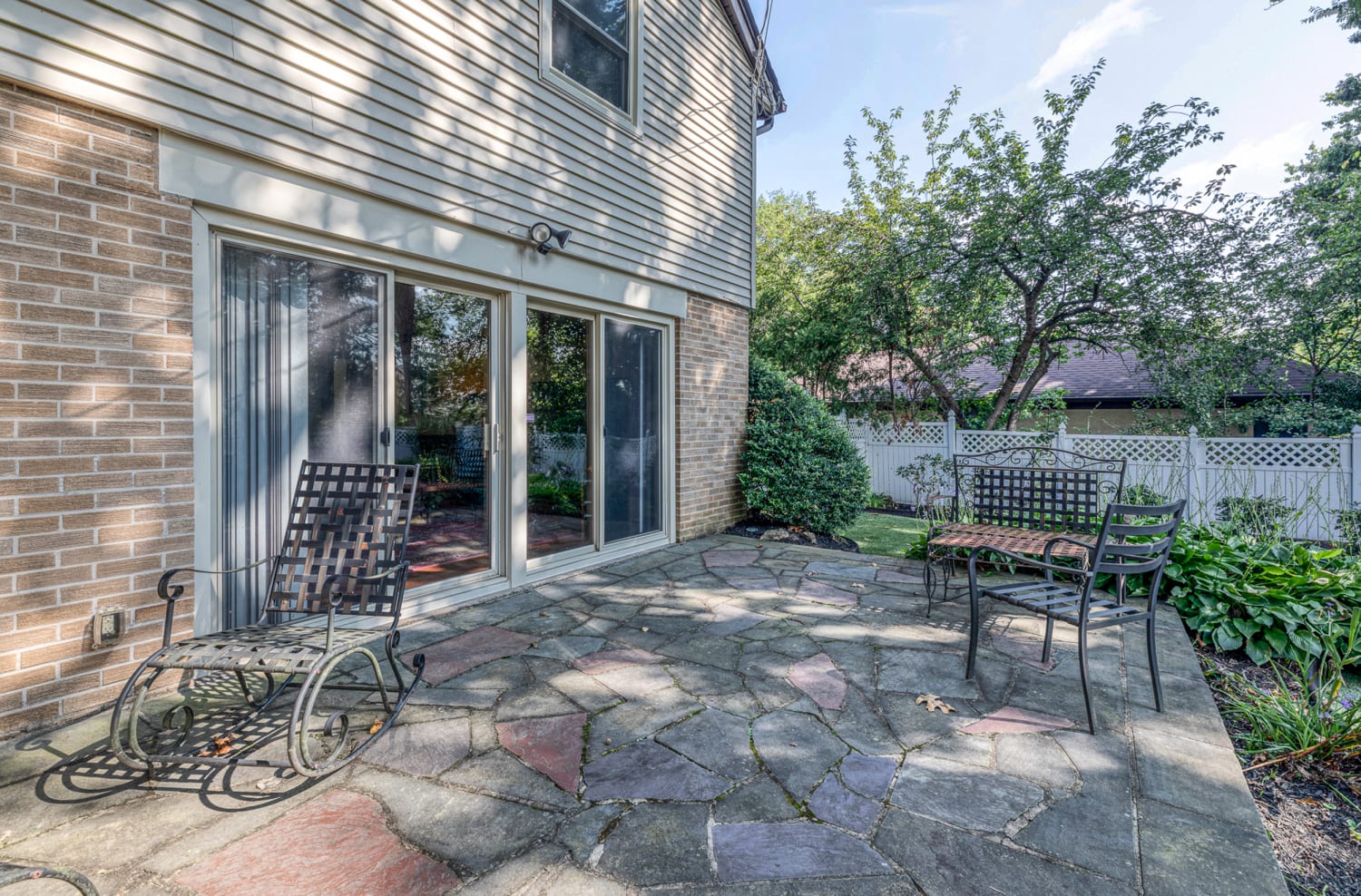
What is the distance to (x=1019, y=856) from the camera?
1.59 meters

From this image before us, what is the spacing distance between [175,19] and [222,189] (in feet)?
2.20

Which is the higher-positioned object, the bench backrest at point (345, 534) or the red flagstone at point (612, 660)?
the bench backrest at point (345, 534)

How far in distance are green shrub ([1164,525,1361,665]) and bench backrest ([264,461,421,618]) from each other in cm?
420

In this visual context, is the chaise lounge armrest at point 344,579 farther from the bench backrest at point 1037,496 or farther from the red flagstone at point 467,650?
the bench backrest at point 1037,496

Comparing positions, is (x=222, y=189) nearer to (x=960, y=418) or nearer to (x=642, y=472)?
(x=642, y=472)

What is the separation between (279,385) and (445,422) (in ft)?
3.24

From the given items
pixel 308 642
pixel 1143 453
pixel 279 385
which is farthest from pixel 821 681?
pixel 1143 453

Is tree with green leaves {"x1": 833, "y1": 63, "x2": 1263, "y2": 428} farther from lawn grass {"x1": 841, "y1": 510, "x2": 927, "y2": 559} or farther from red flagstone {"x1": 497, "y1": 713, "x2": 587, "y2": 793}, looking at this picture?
red flagstone {"x1": 497, "y1": 713, "x2": 587, "y2": 793}

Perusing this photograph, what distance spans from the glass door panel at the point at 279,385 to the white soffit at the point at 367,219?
0.73 ft

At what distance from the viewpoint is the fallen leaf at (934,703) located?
2.45 metres

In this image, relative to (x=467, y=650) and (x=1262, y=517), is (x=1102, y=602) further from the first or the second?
(x=1262, y=517)

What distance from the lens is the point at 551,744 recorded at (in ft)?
7.16

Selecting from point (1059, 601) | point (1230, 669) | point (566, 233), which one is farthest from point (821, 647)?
Answer: point (566, 233)

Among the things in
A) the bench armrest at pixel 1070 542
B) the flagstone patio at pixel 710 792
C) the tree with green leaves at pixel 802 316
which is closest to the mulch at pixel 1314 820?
the flagstone patio at pixel 710 792
